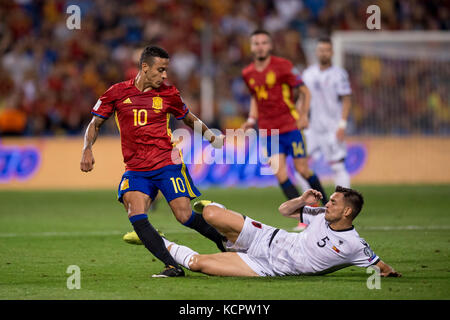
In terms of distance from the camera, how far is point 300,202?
22.2ft

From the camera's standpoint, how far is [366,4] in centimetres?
2081

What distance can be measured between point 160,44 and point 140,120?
13102 mm

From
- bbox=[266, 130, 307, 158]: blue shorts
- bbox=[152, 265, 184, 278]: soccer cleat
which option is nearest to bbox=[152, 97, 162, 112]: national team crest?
bbox=[152, 265, 184, 278]: soccer cleat

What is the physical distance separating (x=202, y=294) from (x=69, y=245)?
11.5ft

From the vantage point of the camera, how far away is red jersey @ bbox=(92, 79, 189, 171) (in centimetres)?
709

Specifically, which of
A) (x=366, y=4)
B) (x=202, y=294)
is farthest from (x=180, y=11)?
(x=202, y=294)

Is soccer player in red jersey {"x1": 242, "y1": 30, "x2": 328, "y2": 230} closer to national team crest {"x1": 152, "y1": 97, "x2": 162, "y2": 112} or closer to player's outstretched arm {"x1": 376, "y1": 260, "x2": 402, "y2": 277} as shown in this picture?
national team crest {"x1": 152, "y1": 97, "x2": 162, "y2": 112}

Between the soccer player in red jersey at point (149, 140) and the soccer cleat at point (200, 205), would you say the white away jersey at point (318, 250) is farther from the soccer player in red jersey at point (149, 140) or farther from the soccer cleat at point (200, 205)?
the soccer player in red jersey at point (149, 140)

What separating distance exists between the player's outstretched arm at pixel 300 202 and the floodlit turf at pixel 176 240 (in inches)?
23.1

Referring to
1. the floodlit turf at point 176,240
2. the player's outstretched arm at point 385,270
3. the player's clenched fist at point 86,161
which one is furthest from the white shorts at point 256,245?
the player's clenched fist at point 86,161

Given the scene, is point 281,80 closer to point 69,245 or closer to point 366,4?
A: point 69,245

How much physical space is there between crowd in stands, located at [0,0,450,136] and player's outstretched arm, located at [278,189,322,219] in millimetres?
10673

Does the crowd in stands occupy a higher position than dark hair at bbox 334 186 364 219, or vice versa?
the crowd in stands

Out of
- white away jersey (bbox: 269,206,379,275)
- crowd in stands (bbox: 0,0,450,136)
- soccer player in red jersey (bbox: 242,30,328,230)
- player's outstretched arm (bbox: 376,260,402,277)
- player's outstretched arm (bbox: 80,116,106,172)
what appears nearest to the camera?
white away jersey (bbox: 269,206,379,275)
